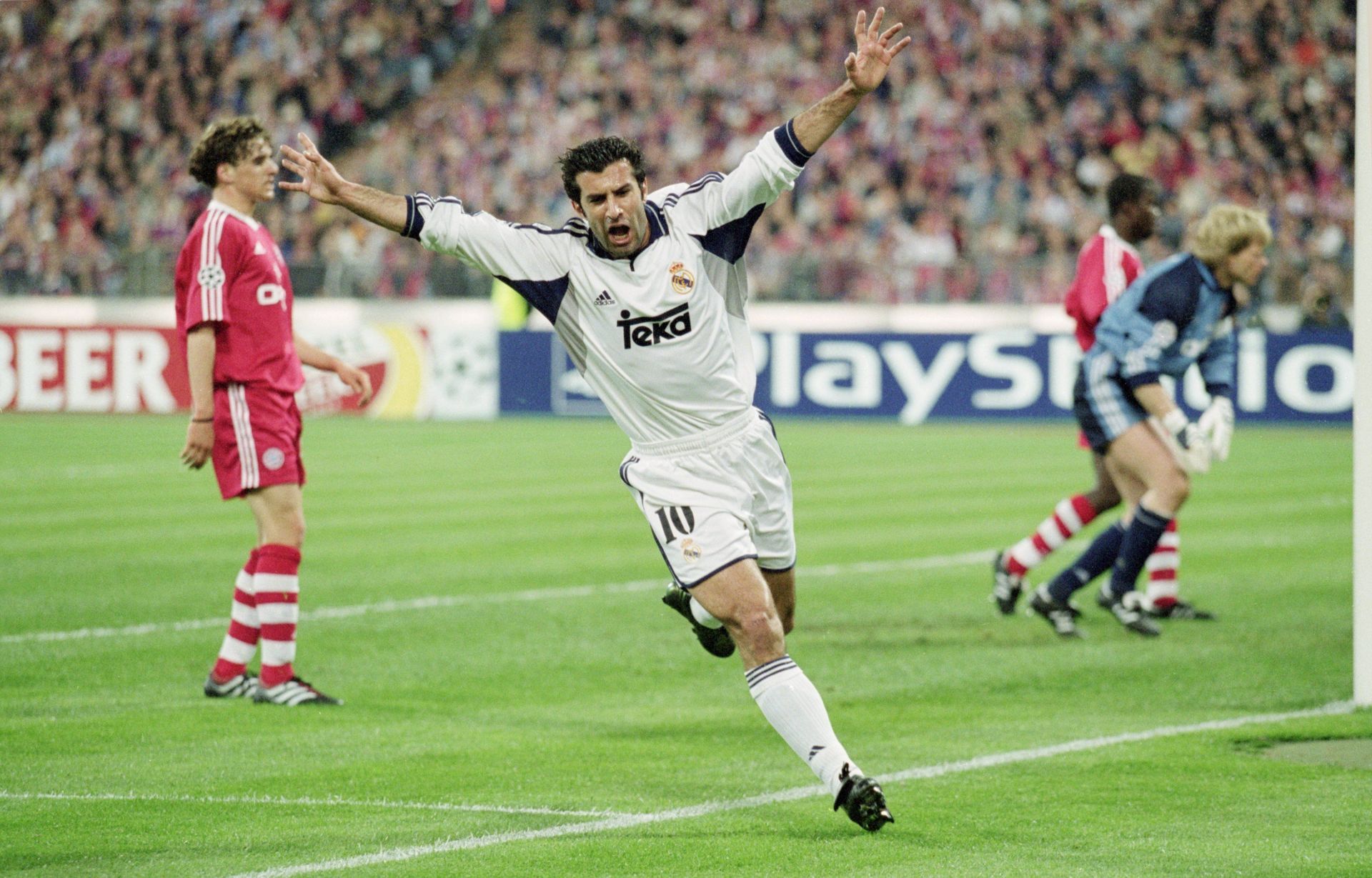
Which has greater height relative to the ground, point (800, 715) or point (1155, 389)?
point (1155, 389)

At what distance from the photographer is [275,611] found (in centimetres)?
779

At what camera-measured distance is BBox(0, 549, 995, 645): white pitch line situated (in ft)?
31.3

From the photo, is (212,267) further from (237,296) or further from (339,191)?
(339,191)

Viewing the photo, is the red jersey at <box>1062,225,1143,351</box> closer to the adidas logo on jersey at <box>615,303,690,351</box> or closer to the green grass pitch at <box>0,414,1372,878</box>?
the green grass pitch at <box>0,414,1372,878</box>

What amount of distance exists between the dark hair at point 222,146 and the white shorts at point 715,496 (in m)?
2.49

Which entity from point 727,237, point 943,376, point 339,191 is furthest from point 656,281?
point 943,376

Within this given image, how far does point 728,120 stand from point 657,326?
79.6 feet

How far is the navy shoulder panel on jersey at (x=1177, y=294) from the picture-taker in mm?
9281

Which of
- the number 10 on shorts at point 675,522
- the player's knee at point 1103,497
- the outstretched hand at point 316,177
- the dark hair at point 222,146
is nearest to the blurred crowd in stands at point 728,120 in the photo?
the player's knee at point 1103,497

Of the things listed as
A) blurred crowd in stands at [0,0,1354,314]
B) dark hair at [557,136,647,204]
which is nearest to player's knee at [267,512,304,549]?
dark hair at [557,136,647,204]

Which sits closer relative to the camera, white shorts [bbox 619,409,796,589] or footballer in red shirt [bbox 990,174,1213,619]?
white shorts [bbox 619,409,796,589]

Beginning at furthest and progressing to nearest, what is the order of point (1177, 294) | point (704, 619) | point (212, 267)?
1. point (1177, 294)
2. point (212, 267)
3. point (704, 619)

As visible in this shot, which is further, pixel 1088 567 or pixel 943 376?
pixel 943 376

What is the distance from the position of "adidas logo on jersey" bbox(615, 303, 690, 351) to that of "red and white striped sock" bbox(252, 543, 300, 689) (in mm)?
2385
